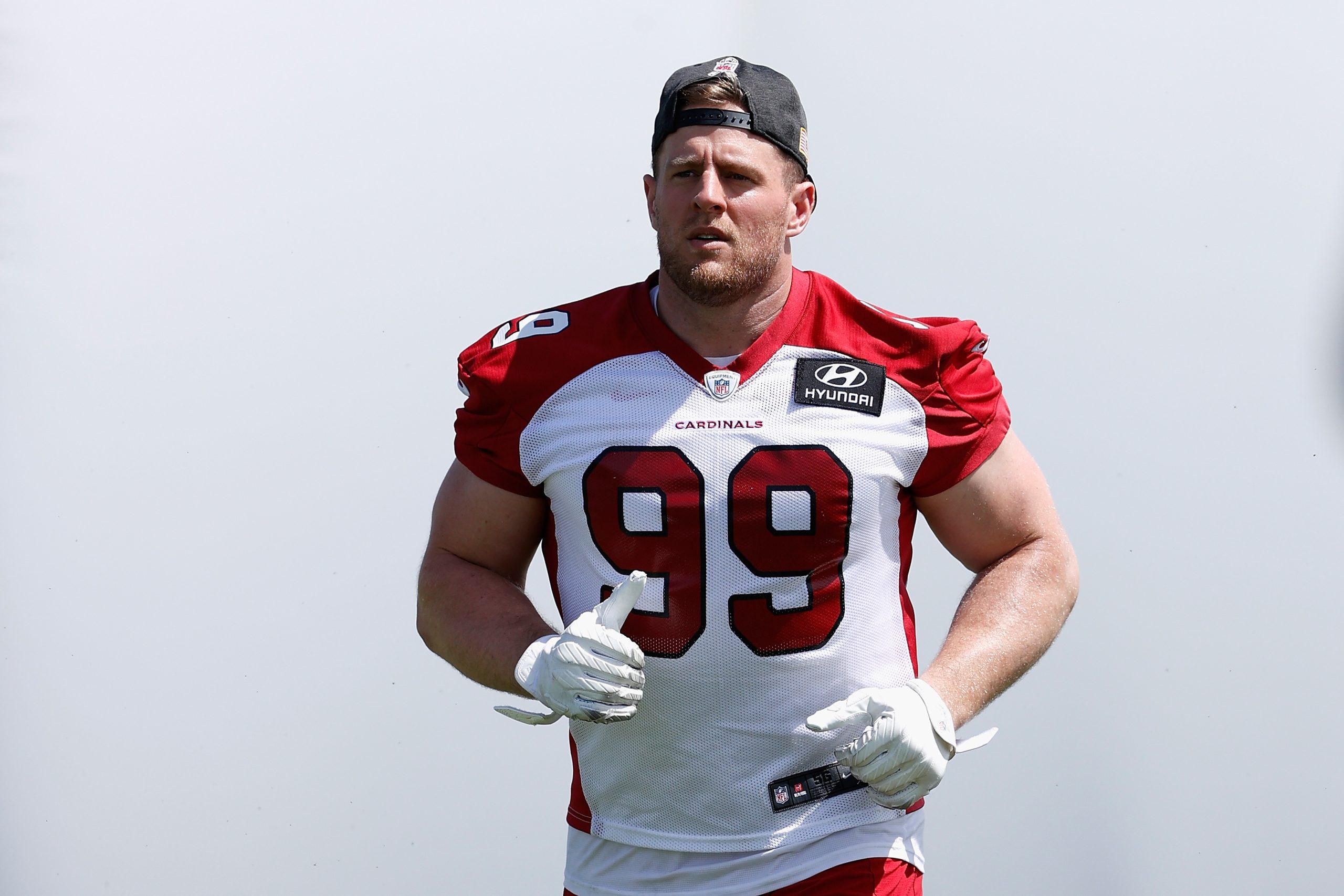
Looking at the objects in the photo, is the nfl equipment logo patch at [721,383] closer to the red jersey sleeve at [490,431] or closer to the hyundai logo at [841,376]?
the hyundai logo at [841,376]

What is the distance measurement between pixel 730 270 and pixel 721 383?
0.15 m

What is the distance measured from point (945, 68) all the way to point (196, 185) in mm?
1465

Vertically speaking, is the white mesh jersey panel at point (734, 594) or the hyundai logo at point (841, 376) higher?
the hyundai logo at point (841, 376)

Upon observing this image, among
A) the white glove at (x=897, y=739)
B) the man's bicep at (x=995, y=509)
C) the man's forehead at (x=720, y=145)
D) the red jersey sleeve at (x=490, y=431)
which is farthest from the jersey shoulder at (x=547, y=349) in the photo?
the white glove at (x=897, y=739)

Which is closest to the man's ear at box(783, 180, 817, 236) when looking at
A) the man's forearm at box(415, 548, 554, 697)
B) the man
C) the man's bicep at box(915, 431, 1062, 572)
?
the man

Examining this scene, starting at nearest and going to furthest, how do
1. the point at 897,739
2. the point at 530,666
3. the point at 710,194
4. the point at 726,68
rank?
the point at 897,739
the point at 530,666
the point at 710,194
the point at 726,68

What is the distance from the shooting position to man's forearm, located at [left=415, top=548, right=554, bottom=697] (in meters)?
1.71

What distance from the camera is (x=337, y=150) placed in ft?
7.86

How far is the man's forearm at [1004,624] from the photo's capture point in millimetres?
1642

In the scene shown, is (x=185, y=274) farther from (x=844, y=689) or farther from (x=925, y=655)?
(x=925, y=655)

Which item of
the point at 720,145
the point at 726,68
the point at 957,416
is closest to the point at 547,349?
the point at 720,145

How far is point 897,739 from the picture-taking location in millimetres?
1472

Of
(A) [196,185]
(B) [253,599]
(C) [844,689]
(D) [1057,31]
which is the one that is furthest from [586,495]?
(D) [1057,31]

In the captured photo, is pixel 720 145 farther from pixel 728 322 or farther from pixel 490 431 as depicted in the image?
pixel 490 431
